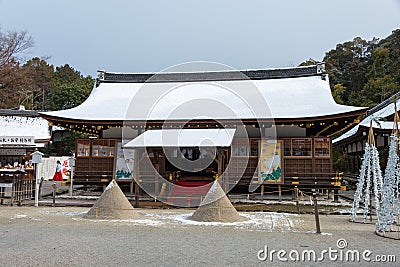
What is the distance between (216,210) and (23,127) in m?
21.3

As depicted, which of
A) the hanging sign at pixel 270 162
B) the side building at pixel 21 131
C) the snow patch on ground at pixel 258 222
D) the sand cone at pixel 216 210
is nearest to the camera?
the snow patch on ground at pixel 258 222

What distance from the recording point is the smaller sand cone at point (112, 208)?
880 cm

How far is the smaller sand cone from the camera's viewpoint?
8805mm

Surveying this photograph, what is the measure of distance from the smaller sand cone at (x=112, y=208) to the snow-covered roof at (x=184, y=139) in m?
2.62

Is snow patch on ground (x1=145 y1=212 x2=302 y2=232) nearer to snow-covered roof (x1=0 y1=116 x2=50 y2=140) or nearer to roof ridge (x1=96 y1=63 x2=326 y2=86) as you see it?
roof ridge (x1=96 y1=63 x2=326 y2=86)

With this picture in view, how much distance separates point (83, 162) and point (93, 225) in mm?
6645

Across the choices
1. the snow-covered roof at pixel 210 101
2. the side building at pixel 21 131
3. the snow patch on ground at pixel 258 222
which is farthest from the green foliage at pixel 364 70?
the snow patch on ground at pixel 258 222

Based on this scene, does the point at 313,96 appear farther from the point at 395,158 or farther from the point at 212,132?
the point at 395,158

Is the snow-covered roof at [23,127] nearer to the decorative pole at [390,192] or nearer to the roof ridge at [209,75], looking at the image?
the roof ridge at [209,75]

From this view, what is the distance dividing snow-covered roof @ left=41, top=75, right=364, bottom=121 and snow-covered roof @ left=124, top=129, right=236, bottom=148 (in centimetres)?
128

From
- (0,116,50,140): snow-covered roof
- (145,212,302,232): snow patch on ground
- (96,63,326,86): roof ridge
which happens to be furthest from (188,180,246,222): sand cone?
(0,116,50,140): snow-covered roof

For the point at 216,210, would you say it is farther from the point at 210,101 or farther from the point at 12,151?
the point at 12,151

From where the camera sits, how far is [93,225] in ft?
25.7

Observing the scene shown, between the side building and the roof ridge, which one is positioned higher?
the roof ridge
